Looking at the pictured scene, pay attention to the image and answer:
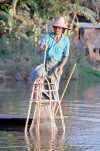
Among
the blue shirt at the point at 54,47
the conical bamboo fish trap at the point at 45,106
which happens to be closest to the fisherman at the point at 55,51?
the blue shirt at the point at 54,47

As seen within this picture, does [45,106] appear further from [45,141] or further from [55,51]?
[45,141]

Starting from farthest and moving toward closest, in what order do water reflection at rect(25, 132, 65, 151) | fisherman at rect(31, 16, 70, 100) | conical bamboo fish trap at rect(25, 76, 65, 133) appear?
1. fisherman at rect(31, 16, 70, 100)
2. conical bamboo fish trap at rect(25, 76, 65, 133)
3. water reflection at rect(25, 132, 65, 151)

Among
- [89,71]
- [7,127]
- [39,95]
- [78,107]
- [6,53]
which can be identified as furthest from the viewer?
[89,71]

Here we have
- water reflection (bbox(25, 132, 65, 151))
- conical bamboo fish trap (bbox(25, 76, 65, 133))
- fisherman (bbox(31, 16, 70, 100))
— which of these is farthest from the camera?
fisherman (bbox(31, 16, 70, 100))

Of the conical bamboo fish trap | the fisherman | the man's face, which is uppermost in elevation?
the man's face

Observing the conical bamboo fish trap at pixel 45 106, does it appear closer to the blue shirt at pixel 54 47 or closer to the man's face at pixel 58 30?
the blue shirt at pixel 54 47

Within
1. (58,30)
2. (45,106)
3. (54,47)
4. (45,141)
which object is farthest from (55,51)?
(45,141)

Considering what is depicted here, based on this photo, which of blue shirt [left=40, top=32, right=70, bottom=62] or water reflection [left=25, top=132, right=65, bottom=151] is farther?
blue shirt [left=40, top=32, right=70, bottom=62]

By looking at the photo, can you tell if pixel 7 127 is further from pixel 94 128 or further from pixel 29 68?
pixel 29 68

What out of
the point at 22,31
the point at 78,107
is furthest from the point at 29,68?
the point at 78,107

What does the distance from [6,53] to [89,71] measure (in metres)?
5.81

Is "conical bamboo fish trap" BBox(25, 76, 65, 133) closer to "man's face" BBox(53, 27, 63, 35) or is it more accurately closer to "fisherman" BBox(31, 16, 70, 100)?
"fisherman" BBox(31, 16, 70, 100)

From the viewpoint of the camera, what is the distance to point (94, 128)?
11453 mm

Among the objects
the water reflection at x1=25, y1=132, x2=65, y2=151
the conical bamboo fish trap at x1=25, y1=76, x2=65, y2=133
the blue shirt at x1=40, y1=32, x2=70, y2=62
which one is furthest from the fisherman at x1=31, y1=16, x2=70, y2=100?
the water reflection at x1=25, y1=132, x2=65, y2=151
